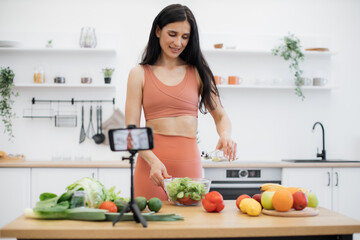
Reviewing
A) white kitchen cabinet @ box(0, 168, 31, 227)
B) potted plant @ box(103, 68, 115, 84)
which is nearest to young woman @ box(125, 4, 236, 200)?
white kitchen cabinet @ box(0, 168, 31, 227)

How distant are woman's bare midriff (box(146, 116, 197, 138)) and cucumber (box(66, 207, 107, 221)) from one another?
2.24 ft

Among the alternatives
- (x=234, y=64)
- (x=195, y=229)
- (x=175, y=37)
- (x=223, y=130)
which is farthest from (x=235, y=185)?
(x=195, y=229)

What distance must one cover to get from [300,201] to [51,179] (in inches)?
106

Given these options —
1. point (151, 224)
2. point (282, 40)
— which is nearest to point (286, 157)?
point (282, 40)

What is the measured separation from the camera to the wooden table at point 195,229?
1217 mm

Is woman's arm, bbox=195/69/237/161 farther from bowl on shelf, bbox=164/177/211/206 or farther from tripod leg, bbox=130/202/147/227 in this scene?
tripod leg, bbox=130/202/147/227

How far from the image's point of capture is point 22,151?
4184mm

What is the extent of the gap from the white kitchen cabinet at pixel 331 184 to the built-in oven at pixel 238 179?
0.20m

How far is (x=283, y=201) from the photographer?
1431 millimetres

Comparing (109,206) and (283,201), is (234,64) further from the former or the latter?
(109,206)

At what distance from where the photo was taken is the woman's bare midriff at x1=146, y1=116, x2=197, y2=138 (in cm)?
195

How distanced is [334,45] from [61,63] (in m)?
3.02

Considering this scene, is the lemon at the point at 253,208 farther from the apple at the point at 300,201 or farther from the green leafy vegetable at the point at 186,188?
the green leafy vegetable at the point at 186,188

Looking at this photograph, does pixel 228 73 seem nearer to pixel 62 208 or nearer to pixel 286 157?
pixel 286 157
